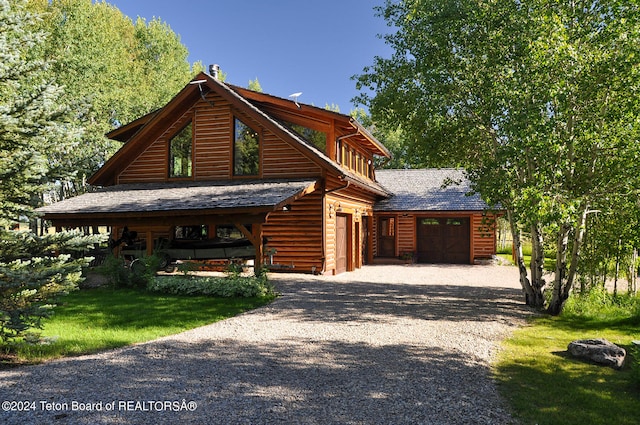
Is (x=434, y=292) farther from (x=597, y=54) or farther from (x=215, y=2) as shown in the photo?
(x=215, y=2)

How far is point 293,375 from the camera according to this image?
6.20 meters

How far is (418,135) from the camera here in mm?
14984

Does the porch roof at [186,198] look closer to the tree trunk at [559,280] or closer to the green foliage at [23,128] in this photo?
the green foliage at [23,128]

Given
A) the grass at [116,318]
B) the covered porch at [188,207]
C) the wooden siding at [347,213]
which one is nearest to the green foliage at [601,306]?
the grass at [116,318]

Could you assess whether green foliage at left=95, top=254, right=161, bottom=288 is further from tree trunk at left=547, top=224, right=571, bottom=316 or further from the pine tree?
tree trunk at left=547, top=224, right=571, bottom=316

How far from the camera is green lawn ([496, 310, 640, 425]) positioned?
506 centimetres

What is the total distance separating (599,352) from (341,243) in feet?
41.9

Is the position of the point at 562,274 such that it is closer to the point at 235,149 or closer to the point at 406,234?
the point at 235,149

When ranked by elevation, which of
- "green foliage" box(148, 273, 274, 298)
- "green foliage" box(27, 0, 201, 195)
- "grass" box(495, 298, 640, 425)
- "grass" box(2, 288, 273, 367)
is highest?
"green foliage" box(27, 0, 201, 195)

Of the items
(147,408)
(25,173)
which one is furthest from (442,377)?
(25,173)

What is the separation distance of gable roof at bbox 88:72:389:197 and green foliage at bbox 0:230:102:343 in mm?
10331

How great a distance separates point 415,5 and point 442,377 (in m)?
11.0

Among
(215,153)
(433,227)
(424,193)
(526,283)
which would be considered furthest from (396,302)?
(424,193)

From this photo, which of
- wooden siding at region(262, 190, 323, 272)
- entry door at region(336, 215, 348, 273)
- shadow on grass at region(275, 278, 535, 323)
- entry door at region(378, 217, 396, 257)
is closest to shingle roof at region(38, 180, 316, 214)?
wooden siding at region(262, 190, 323, 272)
